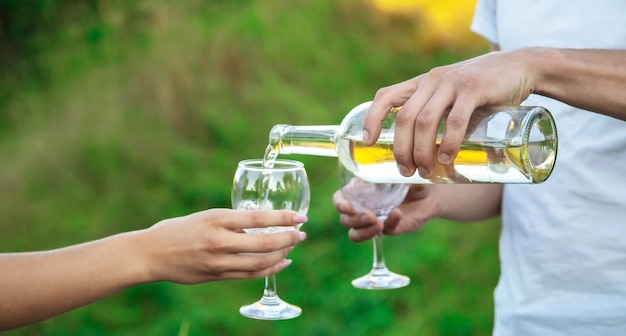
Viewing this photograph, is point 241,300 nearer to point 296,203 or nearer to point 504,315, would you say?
point 504,315

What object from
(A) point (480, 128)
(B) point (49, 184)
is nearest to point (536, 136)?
Result: (A) point (480, 128)

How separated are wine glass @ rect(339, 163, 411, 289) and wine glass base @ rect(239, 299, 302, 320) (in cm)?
28

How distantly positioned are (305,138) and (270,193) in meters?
0.16

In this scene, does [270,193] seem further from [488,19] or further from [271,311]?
[488,19]

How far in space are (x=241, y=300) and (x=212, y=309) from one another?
0.53ft

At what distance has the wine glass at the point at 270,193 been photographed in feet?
5.38

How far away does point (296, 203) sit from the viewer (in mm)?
1665

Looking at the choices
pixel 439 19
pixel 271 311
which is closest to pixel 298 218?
pixel 271 311

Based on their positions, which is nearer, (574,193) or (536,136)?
(536,136)

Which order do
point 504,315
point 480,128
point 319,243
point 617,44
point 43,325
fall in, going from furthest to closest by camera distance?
point 319,243
point 43,325
point 504,315
point 617,44
point 480,128

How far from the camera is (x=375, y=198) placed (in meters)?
1.90

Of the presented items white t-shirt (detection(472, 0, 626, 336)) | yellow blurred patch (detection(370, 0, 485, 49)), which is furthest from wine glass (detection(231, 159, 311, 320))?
yellow blurred patch (detection(370, 0, 485, 49))

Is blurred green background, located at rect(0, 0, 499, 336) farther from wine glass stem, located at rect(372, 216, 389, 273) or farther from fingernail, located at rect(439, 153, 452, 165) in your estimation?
fingernail, located at rect(439, 153, 452, 165)

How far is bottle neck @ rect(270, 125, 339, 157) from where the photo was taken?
68.2 inches
